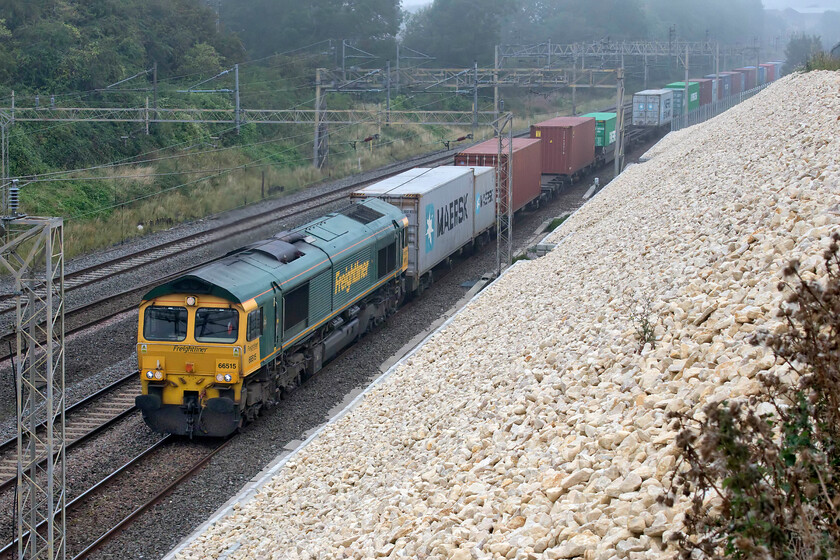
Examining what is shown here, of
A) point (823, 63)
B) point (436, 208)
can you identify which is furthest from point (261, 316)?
point (823, 63)

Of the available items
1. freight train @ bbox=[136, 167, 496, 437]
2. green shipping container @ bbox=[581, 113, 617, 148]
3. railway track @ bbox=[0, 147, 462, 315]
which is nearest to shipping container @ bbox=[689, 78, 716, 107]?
green shipping container @ bbox=[581, 113, 617, 148]

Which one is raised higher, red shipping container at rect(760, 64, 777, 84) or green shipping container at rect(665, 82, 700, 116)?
red shipping container at rect(760, 64, 777, 84)

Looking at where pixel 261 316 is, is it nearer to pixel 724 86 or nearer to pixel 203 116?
pixel 203 116

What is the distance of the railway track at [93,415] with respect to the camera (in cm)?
1596

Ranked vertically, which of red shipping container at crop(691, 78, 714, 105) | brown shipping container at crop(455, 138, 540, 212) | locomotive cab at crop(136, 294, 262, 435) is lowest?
locomotive cab at crop(136, 294, 262, 435)

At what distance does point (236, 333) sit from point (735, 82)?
2966 inches

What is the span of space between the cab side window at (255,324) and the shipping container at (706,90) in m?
60.7

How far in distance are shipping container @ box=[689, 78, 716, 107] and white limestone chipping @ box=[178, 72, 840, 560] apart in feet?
183

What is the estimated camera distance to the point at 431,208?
2597cm

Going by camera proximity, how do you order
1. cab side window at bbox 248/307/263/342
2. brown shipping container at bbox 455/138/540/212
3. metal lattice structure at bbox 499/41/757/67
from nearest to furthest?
cab side window at bbox 248/307/263/342
brown shipping container at bbox 455/138/540/212
metal lattice structure at bbox 499/41/757/67

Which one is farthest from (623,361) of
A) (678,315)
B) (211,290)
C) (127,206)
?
(127,206)

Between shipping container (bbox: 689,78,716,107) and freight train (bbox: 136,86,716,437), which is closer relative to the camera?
freight train (bbox: 136,86,716,437)

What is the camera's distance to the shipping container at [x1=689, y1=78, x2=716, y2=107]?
232 ft

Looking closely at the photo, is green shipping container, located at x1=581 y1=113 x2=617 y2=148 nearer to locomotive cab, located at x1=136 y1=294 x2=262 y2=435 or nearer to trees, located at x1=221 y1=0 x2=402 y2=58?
trees, located at x1=221 y1=0 x2=402 y2=58
